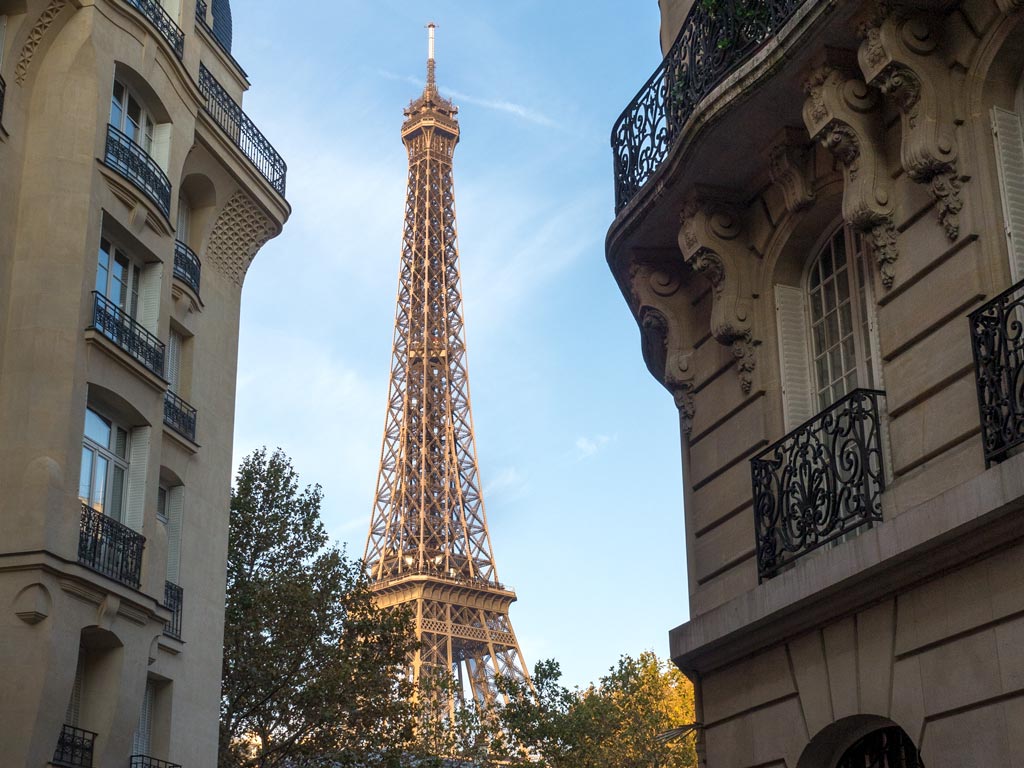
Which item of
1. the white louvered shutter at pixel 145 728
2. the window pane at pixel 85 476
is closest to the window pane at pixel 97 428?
the window pane at pixel 85 476

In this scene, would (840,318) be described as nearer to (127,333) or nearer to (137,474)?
(137,474)

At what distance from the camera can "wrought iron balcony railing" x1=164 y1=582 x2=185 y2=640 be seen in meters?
24.4

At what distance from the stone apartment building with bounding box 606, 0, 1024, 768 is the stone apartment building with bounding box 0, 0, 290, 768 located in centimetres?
947

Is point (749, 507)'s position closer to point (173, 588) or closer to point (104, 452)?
point (104, 452)

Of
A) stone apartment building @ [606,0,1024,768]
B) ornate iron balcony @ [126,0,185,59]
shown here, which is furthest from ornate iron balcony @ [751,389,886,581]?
ornate iron balcony @ [126,0,185,59]

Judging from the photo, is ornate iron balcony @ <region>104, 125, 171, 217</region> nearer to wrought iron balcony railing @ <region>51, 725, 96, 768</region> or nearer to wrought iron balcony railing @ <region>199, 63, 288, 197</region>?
wrought iron balcony railing @ <region>199, 63, 288, 197</region>

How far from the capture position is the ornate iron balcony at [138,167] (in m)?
21.6

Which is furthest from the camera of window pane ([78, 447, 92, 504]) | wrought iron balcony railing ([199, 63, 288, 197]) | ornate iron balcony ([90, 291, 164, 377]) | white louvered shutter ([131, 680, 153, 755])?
wrought iron balcony railing ([199, 63, 288, 197])

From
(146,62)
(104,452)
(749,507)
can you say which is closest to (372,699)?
(104,452)

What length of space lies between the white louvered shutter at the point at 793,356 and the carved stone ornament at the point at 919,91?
94.4 inches

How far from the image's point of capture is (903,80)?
979 centimetres

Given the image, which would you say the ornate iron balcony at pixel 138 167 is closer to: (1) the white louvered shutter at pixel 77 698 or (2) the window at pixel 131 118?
(2) the window at pixel 131 118

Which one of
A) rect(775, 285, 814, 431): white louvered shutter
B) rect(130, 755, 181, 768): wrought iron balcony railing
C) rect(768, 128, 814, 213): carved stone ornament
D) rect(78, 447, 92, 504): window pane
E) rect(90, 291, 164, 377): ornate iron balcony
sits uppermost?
rect(90, 291, 164, 377): ornate iron balcony

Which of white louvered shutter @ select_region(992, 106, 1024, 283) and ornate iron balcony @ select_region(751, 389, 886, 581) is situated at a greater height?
white louvered shutter @ select_region(992, 106, 1024, 283)
